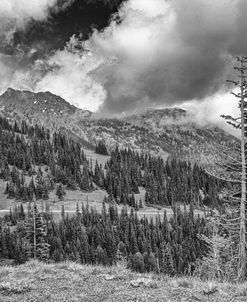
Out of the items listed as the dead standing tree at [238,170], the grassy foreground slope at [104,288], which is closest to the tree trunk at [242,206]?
the dead standing tree at [238,170]

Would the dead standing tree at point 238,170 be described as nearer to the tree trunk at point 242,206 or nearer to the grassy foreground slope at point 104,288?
the tree trunk at point 242,206

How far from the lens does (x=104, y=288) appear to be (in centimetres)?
1283

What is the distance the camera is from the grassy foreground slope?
11.8 metres

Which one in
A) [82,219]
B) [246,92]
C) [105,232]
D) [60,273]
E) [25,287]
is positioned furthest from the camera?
[82,219]

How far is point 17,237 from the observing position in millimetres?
148250

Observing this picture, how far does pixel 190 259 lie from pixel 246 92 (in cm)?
14967

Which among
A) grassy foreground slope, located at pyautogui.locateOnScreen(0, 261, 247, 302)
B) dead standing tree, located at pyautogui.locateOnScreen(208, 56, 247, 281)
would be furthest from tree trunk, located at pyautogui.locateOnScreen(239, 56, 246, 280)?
grassy foreground slope, located at pyautogui.locateOnScreen(0, 261, 247, 302)

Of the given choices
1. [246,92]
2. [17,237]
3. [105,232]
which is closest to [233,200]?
[246,92]

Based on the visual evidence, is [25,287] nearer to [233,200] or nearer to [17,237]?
[233,200]

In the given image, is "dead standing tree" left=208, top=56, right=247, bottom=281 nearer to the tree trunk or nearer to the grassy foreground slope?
the tree trunk

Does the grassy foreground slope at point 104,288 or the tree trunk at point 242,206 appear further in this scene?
the tree trunk at point 242,206

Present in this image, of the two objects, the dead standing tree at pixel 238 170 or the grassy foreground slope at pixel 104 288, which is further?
the dead standing tree at pixel 238 170

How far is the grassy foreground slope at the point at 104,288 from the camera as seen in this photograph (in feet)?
38.6

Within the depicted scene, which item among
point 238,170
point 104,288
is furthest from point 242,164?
point 104,288
